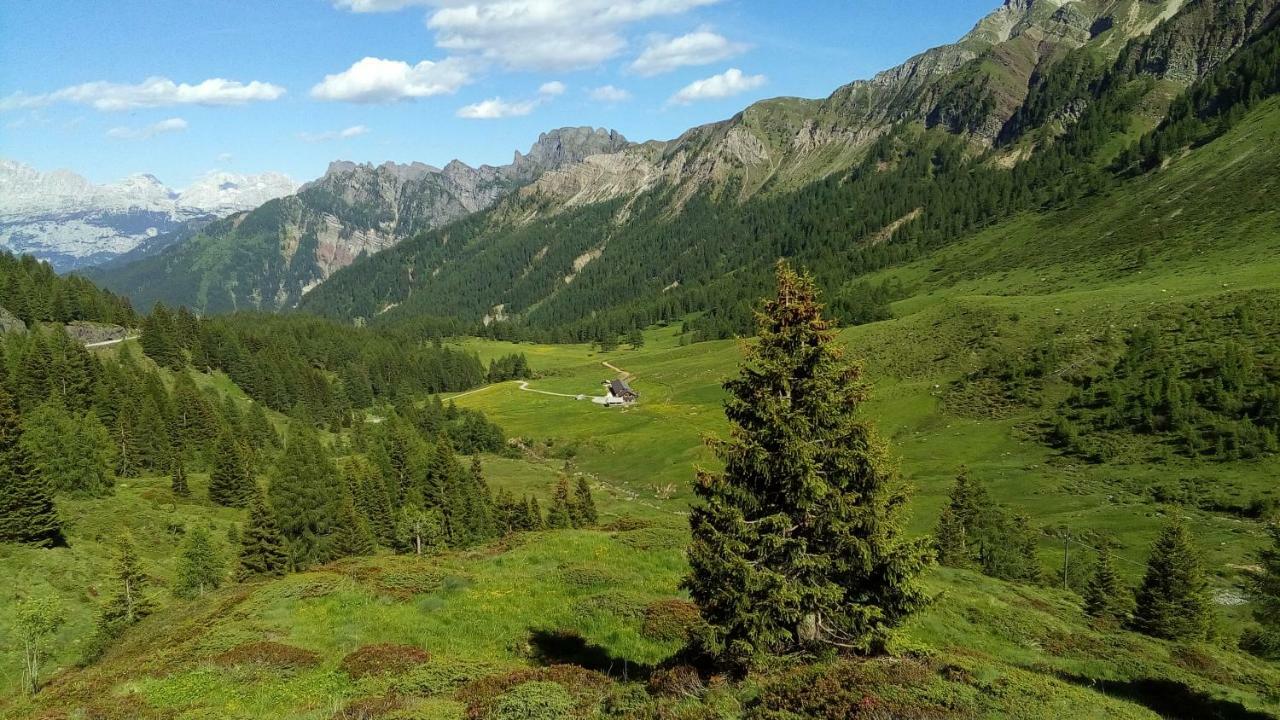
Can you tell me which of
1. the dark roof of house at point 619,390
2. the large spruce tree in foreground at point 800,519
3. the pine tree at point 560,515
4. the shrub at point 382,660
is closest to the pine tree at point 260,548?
the pine tree at point 560,515

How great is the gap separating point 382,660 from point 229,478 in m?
76.3

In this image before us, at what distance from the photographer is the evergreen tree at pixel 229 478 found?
81.8m

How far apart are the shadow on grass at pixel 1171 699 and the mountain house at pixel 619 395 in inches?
5135

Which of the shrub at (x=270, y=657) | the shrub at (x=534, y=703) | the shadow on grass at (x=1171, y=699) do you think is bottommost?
the shadow on grass at (x=1171, y=699)

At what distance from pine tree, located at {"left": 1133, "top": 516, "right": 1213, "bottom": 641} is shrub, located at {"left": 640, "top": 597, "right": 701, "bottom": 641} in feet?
92.1

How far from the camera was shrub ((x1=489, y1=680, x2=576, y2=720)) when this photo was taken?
49.1 feet

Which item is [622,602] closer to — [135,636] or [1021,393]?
[135,636]

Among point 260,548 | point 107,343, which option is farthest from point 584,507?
point 107,343

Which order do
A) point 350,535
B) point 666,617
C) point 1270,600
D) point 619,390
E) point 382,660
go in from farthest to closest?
1. point 619,390
2. point 350,535
3. point 666,617
4. point 1270,600
5. point 382,660

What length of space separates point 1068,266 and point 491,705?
18779 cm

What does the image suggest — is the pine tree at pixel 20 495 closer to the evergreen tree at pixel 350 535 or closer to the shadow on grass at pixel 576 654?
the evergreen tree at pixel 350 535

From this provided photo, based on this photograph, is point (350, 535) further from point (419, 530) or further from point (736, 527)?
point (736, 527)

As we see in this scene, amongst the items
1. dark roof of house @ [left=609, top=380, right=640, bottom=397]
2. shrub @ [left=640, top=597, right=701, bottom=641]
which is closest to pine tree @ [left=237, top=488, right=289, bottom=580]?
shrub @ [left=640, top=597, right=701, bottom=641]

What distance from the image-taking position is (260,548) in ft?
A: 185
